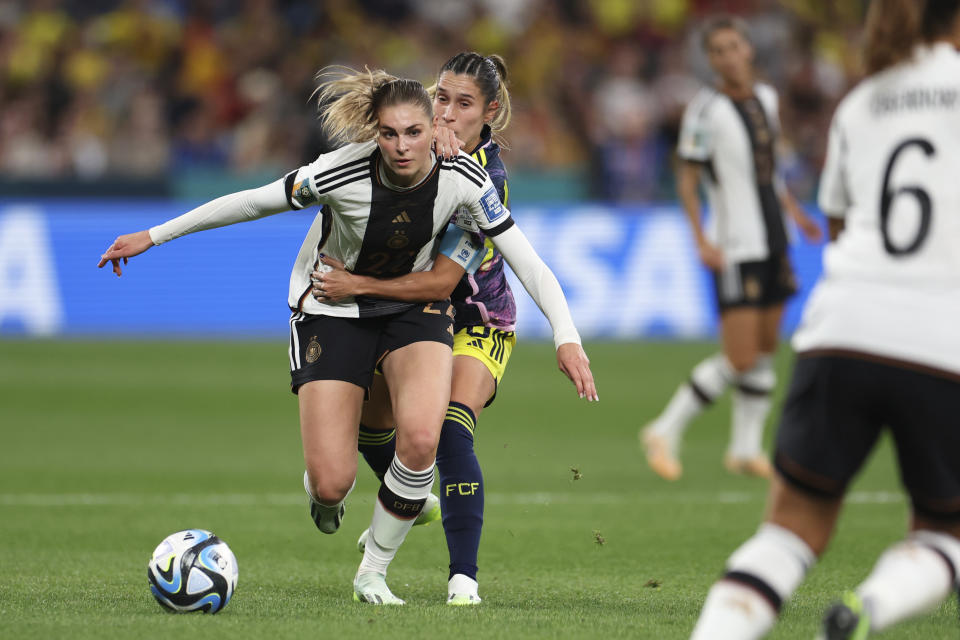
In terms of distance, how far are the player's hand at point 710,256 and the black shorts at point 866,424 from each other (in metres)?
5.91

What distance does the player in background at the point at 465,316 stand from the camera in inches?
213

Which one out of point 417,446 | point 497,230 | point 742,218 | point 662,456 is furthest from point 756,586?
point 742,218

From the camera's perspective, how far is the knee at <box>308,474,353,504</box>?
5.43 meters

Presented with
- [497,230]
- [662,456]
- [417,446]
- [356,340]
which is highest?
[497,230]

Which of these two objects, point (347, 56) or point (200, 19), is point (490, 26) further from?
point (200, 19)

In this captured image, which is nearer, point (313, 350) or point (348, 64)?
point (313, 350)

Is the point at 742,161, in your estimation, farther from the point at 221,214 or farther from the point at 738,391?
the point at 221,214

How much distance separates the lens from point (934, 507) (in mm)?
3479

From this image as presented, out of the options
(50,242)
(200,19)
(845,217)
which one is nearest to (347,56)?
(200,19)

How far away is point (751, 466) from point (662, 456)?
2.74ft

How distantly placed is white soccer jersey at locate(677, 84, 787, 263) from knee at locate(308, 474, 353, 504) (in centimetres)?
465

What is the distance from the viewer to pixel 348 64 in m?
19.1

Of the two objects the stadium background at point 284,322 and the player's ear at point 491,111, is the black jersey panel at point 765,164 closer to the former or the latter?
the stadium background at point 284,322

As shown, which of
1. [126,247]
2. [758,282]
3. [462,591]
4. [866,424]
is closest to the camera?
[866,424]
